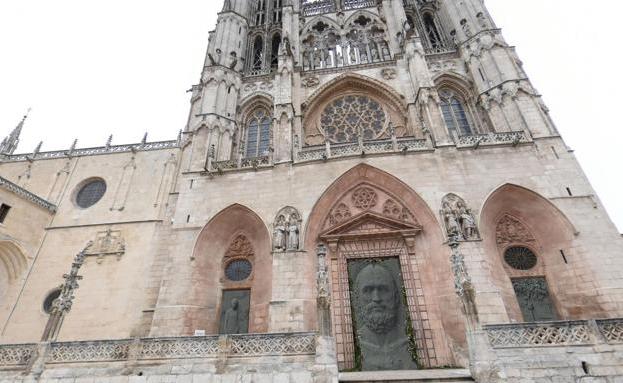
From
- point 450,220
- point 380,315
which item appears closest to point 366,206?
point 450,220

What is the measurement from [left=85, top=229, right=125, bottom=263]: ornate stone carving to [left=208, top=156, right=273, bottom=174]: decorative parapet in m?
5.74

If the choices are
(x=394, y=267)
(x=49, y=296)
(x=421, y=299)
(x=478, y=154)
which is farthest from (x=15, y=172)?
(x=478, y=154)

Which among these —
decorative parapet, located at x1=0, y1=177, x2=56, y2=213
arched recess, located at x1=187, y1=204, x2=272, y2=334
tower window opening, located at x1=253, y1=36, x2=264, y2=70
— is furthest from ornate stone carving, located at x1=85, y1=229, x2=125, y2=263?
tower window opening, located at x1=253, y1=36, x2=264, y2=70

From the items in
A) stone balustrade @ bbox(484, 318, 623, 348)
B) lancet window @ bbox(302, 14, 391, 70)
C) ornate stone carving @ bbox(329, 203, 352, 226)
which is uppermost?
lancet window @ bbox(302, 14, 391, 70)

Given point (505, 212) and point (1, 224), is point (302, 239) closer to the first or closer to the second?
point (505, 212)

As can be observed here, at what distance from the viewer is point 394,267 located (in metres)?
10.9

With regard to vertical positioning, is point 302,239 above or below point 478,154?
below

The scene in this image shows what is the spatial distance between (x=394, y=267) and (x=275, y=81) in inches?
440

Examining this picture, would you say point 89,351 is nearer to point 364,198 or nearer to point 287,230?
point 287,230

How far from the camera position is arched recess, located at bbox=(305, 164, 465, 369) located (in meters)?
9.61

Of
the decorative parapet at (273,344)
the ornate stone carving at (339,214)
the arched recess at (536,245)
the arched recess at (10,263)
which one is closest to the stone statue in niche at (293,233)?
the ornate stone carving at (339,214)

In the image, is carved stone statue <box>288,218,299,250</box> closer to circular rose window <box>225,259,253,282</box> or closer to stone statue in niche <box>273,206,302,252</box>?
stone statue in niche <box>273,206,302,252</box>

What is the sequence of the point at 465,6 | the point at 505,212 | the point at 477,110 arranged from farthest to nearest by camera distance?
the point at 465,6
the point at 477,110
the point at 505,212

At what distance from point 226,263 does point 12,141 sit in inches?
714
